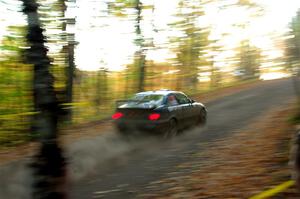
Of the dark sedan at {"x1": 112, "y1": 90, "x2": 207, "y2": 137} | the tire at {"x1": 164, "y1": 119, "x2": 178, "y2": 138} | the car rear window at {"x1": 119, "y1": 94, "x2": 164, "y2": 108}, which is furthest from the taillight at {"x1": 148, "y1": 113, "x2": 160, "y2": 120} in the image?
the tire at {"x1": 164, "y1": 119, "x2": 178, "y2": 138}

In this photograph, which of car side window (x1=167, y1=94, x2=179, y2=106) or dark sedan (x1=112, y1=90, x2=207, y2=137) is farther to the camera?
car side window (x1=167, y1=94, x2=179, y2=106)

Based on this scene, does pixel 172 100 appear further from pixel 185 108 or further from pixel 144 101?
pixel 144 101

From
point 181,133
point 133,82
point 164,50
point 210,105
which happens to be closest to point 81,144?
point 181,133

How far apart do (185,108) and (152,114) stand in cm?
200

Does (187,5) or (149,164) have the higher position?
(187,5)

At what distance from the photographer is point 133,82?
29891 millimetres

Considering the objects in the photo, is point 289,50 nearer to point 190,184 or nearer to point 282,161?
point 282,161

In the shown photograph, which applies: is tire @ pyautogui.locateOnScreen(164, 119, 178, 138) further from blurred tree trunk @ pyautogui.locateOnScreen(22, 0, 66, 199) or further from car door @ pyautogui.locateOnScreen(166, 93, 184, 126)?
blurred tree trunk @ pyautogui.locateOnScreen(22, 0, 66, 199)

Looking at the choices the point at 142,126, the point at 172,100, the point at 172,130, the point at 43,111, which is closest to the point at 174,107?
the point at 172,100

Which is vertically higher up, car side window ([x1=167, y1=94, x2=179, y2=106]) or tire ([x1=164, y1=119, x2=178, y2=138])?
car side window ([x1=167, y1=94, x2=179, y2=106])

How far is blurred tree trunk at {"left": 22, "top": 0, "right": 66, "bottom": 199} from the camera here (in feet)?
14.7

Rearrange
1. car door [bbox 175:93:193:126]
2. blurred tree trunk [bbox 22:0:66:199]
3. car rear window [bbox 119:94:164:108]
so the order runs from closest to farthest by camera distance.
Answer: blurred tree trunk [bbox 22:0:66:199] < car rear window [bbox 119:94:164:108] < car door [bbox 175:93:193:126]

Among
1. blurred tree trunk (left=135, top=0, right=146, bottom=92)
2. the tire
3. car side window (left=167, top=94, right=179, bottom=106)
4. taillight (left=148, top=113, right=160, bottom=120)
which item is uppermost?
blurred tree trunk (left=135, top=0, right=146, bottom=92)

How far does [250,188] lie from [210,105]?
52.3ft
